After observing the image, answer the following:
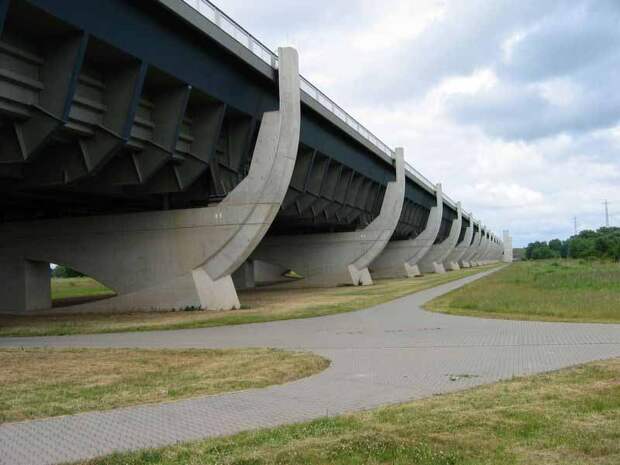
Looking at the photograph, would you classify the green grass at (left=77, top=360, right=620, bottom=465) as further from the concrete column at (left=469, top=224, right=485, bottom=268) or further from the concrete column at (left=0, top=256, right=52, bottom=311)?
the concrete column at (left=469, top=224, right=485, bottom=268)

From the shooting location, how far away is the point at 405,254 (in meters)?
76.6

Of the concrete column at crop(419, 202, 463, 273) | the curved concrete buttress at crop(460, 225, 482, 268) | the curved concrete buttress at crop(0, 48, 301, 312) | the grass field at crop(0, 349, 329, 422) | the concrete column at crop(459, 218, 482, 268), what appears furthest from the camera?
the curved concrete buttress at crop(460, 225, 482, 268)

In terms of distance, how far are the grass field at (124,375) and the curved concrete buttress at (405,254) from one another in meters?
63.5

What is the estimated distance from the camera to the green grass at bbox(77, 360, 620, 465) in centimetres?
538

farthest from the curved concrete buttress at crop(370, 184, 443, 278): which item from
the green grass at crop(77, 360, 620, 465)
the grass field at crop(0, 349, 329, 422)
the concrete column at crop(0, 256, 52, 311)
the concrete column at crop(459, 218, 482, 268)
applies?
the green grass at crop(77, 360, 620, 465)

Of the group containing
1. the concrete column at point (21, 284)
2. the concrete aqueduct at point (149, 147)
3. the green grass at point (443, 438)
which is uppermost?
the concrete aqueduct at point (149, 147)

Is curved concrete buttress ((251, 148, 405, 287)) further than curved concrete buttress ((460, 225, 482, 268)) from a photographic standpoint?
No

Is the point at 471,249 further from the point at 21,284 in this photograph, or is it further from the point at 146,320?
the point at 146,320

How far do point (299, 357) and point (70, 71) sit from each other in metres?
10.7

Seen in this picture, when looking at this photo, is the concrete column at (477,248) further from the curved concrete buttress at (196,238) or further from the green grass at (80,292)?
the curved concrete buttress at (196,238)

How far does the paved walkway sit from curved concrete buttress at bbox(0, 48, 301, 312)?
6389 mm

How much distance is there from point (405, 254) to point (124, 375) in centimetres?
6739

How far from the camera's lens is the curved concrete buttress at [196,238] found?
26734 mm

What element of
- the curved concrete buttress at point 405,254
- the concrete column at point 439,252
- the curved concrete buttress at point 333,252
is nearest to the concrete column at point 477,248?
the concrete column at point 439,252
